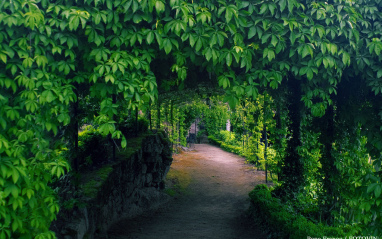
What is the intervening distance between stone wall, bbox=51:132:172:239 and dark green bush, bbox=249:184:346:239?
11.1ft

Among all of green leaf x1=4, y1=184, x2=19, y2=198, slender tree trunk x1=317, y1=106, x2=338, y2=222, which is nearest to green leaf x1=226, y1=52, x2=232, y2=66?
green leaf x1=4, y1=184, x2=19, y2=198

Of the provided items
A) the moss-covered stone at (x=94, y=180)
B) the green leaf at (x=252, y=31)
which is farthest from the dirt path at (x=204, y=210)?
the green leaf at (x=252, y=31)

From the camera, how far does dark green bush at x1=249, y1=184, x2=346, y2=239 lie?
5414mm

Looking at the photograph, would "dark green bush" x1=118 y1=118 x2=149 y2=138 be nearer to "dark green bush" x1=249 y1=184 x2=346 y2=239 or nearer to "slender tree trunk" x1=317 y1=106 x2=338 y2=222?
"dark green bush" x1=249 y1=184 x2=346 y2=239

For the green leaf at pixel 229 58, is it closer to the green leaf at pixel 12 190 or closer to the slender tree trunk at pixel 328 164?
the green leaf at pixel 12 190

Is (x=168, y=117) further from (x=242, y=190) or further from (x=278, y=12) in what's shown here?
(x=278, y=12)

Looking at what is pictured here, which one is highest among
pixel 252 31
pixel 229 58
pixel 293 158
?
pixel 252 31

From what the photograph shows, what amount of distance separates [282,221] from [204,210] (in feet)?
13.8

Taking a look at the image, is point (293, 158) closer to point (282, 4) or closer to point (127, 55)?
point (282, 4)

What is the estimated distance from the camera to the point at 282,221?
255 inches

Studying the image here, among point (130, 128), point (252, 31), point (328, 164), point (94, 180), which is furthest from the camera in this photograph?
point (130, 128)

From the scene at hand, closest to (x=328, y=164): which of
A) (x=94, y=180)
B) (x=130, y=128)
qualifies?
(x=94, y=180)

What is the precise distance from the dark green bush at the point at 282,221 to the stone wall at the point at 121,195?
3.37 metres

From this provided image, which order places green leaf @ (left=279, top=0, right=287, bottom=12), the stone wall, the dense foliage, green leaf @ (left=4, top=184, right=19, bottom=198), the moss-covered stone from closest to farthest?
green leaf @ (left=4, top=184, right=19, bottom=198) → the dense foliage → green leaf @ (left=279, top=0, right=287, bottom=12) → the stone wall → the moss-covered stone
